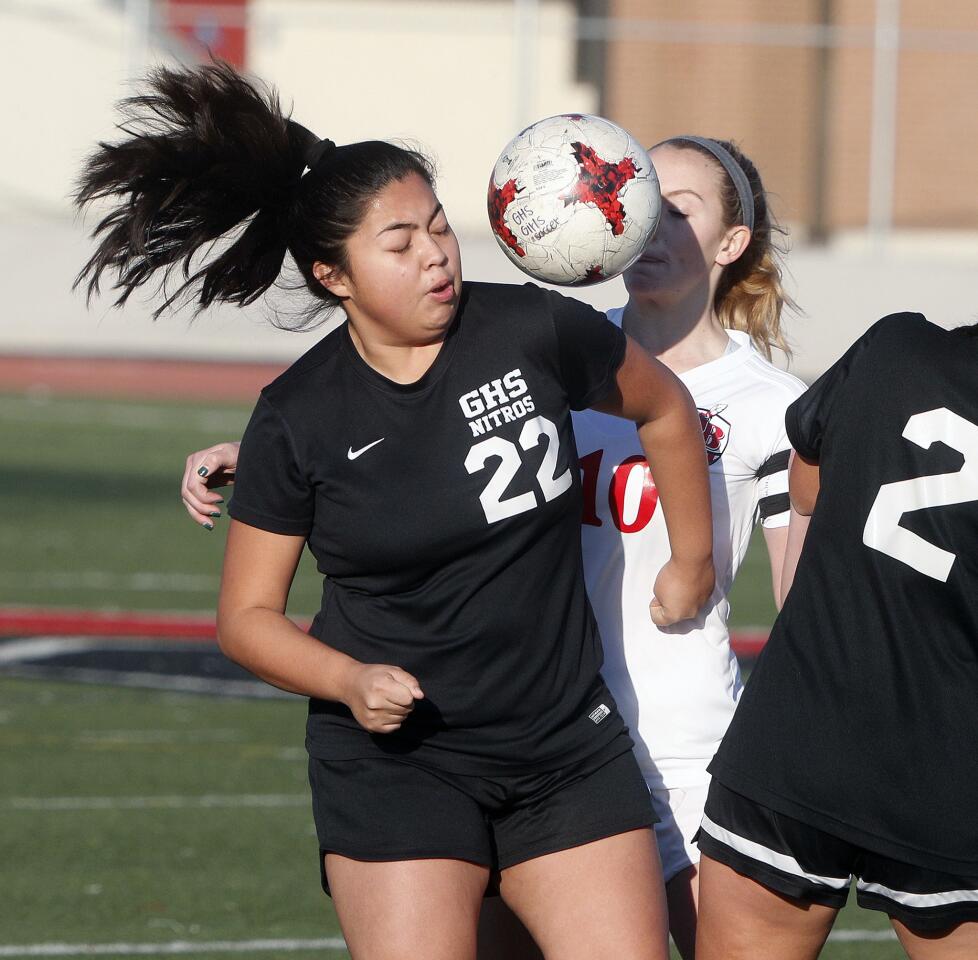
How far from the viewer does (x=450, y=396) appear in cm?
340

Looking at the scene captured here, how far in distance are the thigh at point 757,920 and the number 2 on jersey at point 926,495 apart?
61 cm

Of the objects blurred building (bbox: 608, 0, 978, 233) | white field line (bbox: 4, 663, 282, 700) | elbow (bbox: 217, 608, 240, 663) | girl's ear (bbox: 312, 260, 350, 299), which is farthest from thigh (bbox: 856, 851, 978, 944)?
blurred building (bbox: 608, 0, 978, 233)

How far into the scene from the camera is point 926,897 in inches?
118

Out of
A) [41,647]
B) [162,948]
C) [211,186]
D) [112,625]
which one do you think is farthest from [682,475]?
[112,625]

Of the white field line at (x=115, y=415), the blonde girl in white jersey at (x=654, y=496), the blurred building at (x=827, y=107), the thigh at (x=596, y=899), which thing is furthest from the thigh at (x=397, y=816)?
the blurred building at (x=827, y=107)

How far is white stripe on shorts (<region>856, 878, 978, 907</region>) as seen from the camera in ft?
9.74

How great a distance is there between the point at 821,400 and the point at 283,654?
3.49 ft

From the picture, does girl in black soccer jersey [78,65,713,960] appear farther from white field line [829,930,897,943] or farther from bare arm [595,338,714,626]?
white field line [829,930,897,943]

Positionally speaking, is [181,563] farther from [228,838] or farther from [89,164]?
[89,164]

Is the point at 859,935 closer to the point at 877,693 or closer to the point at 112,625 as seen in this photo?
the point at 877,693

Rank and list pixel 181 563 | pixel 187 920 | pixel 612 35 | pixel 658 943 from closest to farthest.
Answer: pixel 658 943 < pixel 187 920 < pixel 181 563 < pixel 612 35

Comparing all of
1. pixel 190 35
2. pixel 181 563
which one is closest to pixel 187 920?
pixel 181 563

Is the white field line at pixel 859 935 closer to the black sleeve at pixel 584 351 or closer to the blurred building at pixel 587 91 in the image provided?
the black sleeve at pixel 584 351

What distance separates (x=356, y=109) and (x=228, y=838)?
2052 cm
